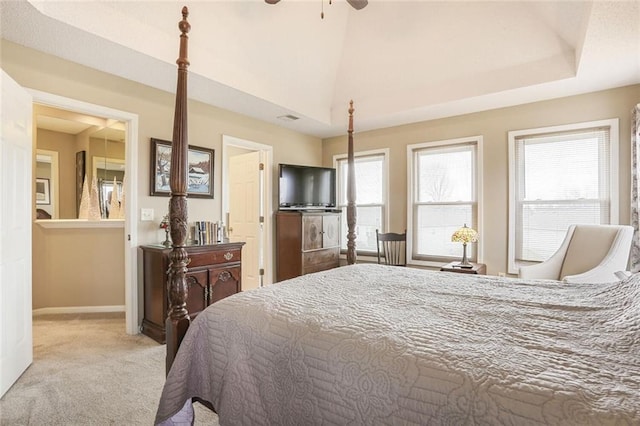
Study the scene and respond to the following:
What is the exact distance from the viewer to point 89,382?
2.31m

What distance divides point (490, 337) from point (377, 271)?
4.12 ft

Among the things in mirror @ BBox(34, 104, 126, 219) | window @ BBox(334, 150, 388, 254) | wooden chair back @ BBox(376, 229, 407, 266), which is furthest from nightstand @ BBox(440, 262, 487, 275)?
mirror @ BBox(34, 104, 126, 219)

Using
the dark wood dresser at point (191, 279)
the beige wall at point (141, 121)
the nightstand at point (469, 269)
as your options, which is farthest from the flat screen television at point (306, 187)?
the nightstand at point (469, 269)

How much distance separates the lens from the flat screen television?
15.6 ft

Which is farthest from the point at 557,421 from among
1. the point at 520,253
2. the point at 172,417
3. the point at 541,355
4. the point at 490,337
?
the point at 520,253

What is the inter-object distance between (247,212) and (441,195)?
113 inches

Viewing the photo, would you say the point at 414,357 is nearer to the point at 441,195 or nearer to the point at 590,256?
the point at 590,256

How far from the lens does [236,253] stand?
3646 millimetres

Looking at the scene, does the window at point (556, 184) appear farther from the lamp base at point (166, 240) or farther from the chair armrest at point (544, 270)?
the lamp base at point (166, 240)

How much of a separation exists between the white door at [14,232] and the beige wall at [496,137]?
143 inches

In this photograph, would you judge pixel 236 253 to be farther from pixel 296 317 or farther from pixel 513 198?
pixel 513 198

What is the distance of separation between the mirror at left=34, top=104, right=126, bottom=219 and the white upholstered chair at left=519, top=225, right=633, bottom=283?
17.5 ft

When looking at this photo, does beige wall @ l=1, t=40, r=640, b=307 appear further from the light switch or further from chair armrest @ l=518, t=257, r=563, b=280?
chair armrest @ l=518, t=257, r=563, b=280

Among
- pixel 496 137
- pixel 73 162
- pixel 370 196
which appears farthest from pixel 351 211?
pixel 73 162
